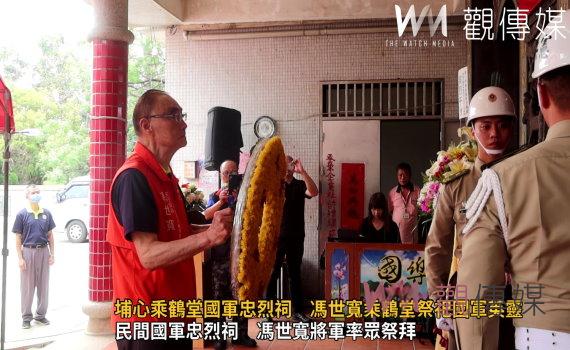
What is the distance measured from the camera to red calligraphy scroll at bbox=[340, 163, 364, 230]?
277 inches

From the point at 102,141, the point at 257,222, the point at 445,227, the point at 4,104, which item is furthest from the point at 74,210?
the point at 257,222

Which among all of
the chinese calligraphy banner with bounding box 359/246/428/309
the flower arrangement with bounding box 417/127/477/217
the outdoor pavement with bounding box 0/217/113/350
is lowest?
the outdoor pavement with bounding box 0/217/113/350

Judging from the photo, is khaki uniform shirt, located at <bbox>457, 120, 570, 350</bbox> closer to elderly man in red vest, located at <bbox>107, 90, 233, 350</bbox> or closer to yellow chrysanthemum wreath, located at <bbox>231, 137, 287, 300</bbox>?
yellow chrysanthemum wreath, located at <bbox>231, 137, 287, 300</bbox>

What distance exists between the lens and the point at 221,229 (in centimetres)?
193

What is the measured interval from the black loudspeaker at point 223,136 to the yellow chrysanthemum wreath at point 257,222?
166 inches

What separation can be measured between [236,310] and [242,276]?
355 millimetres

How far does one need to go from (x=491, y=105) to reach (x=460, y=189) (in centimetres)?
49

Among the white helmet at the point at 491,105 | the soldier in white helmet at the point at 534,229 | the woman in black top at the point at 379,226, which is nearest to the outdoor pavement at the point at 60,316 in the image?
the woman in black top at the point at 379,226

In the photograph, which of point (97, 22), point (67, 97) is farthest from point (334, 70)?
point (67, 97)

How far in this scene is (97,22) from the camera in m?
5.45

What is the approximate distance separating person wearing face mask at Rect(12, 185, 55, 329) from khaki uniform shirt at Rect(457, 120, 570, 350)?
607 cm


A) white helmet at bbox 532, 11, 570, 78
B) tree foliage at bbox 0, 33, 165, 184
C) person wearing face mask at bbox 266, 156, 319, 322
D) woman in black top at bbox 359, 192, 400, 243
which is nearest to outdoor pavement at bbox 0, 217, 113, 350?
person wearing face mask at bbox 266, 156, 319, 322

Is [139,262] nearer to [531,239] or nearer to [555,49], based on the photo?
[531,239]

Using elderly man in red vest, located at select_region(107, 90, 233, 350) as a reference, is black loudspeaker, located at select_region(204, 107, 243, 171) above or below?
above
